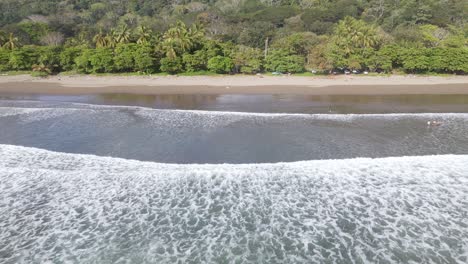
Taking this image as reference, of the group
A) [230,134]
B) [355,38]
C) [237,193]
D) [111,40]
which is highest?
[111,40]

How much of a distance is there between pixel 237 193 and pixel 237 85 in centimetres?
2773

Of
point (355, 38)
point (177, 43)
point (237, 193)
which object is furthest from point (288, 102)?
point (177, 43)

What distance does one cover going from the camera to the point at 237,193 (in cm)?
1319

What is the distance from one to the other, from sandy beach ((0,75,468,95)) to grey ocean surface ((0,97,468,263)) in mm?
14487

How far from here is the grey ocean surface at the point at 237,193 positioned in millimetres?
9969

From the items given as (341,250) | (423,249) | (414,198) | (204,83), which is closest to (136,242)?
(341,250)

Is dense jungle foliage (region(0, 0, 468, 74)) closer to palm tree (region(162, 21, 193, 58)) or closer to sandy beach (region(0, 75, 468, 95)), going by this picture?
palm tree (region(162, 21, 193, 58))

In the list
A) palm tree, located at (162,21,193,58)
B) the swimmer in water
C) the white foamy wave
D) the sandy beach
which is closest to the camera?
the white foamy wave

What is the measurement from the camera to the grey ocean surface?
9969 millimetres

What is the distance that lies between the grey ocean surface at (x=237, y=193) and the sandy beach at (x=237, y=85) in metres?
14.5

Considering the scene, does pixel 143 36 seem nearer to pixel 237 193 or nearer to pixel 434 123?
pixel 434 123

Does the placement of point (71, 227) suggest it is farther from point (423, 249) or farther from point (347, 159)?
point (347, 159)

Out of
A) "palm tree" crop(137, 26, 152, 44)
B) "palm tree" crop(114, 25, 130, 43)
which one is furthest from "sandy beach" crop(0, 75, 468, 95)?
"palm tree" crop(114, 25, 130, 43)

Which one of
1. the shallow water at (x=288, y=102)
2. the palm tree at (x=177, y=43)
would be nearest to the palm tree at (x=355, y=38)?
the shallow water at (x=288, y=102)
